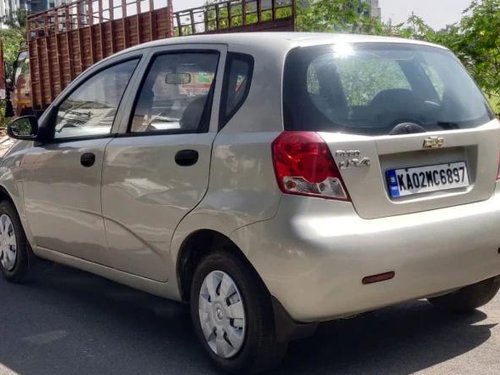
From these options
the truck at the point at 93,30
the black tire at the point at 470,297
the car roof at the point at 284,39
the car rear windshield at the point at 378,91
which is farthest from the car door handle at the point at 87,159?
the truck at the point at 93,30

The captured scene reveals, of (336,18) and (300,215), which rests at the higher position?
(336,18)

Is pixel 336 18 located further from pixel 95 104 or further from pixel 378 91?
pixel 378 91

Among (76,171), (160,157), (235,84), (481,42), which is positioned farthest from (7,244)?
(481,42)

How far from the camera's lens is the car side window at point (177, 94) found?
4.14 m

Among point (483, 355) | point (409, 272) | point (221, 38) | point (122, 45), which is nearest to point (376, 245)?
point (409, 272)

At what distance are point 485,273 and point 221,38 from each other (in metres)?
1.80

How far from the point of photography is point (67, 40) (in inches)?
637

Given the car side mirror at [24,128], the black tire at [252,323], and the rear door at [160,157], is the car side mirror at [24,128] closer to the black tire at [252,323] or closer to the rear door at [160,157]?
the rear door at [160,157]

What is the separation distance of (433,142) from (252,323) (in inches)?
47.8

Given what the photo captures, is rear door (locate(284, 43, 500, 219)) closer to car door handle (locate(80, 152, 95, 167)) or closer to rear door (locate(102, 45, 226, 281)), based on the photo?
rear door (locate(102, 45, 226, 281))

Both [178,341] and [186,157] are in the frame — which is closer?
[186,157]

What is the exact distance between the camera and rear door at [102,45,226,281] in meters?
4.06

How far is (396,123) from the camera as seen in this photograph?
3.82 metres

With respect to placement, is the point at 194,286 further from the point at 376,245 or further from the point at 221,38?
the point at 221,38
